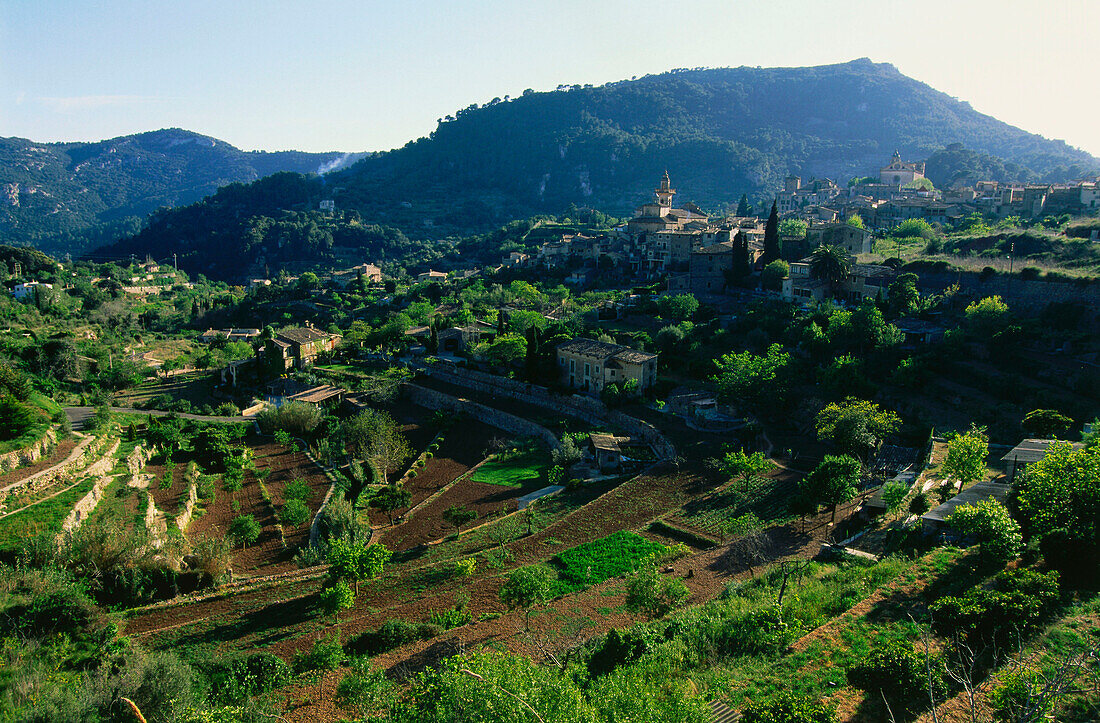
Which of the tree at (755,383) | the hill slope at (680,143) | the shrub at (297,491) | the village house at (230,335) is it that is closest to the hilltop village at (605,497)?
the tree at (755,383)

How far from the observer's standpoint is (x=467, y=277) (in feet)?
261

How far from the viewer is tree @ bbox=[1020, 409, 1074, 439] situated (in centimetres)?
2648

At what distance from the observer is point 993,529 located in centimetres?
1645

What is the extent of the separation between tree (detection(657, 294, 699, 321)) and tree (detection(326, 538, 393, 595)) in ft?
107

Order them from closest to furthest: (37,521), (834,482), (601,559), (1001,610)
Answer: (1001,610), (601,559), (834,482), (37,521)

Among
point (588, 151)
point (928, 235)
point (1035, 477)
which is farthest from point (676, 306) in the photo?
point (588, 151)

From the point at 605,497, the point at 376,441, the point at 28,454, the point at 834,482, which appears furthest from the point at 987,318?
the point at 28,454

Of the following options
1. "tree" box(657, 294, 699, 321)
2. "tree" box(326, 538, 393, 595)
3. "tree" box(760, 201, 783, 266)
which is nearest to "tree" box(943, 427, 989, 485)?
Answer: "tree" box(326, 538, 393, 595)

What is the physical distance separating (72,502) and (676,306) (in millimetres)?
38085

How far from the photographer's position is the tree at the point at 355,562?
2036 centimetres

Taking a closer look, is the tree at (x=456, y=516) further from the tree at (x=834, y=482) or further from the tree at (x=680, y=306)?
the tree at (x=680, y=306)

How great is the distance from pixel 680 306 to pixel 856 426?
22026 mm

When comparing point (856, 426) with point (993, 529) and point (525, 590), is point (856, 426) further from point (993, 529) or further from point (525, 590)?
point (525, 590)

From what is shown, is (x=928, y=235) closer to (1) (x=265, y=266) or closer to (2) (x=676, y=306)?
(2) (x=676, y=306)
